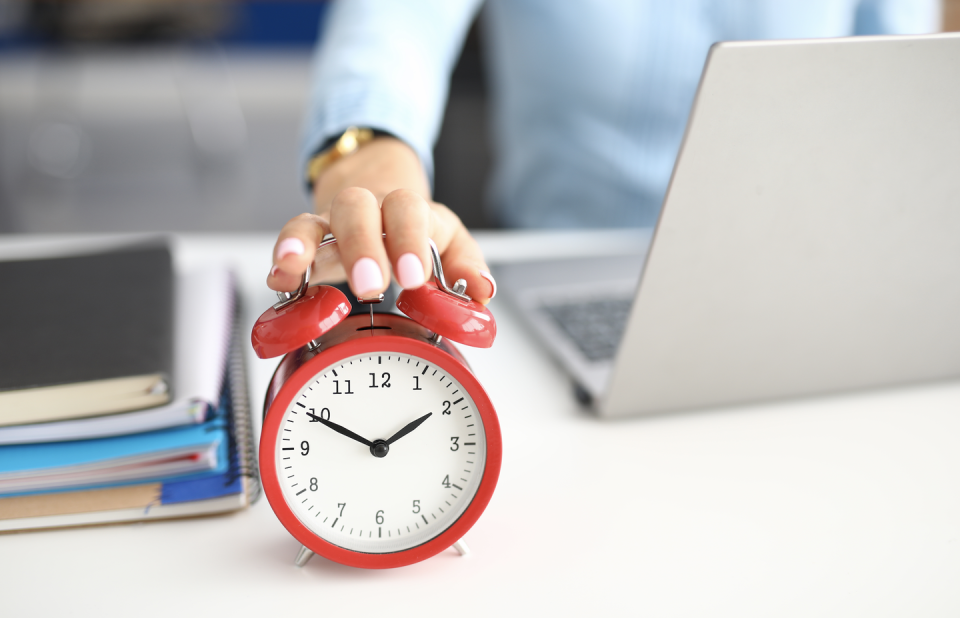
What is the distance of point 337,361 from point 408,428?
0.07m

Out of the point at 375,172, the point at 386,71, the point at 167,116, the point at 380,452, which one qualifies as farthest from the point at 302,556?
the point at 167,116

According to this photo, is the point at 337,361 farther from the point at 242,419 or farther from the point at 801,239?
the point at 801,239

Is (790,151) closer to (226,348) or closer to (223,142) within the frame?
(226,348)

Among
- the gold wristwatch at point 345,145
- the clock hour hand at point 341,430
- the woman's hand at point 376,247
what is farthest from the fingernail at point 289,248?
the gold wristwatch at point 345,145

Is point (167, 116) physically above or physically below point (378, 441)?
below

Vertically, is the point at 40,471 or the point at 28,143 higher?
the point at 40,471

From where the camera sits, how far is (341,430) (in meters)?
0.50

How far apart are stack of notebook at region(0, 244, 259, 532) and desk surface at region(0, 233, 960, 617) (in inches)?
0.9

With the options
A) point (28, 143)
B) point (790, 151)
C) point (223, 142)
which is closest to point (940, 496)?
point (790, 151)

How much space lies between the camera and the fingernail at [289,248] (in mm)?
462

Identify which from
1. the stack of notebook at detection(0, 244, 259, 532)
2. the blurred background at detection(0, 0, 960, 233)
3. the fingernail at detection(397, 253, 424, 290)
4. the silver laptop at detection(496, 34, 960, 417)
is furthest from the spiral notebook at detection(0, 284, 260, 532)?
the blurred background at detection(0, 0, 960, 233)

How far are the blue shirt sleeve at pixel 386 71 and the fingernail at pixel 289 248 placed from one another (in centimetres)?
38

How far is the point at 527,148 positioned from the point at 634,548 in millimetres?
938

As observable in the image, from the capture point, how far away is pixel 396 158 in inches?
30.6
